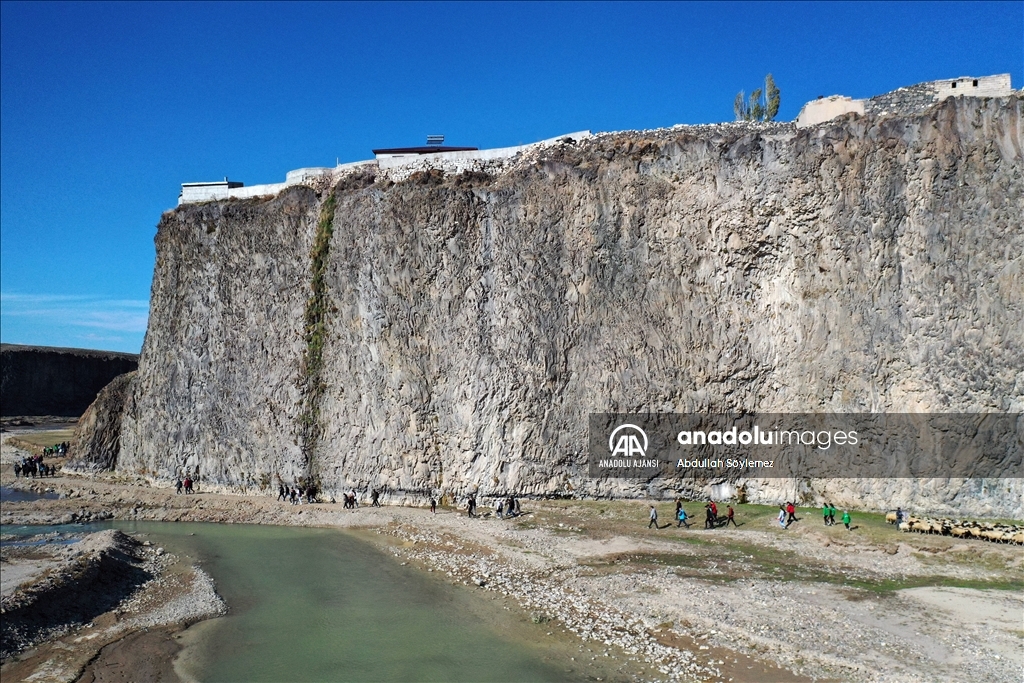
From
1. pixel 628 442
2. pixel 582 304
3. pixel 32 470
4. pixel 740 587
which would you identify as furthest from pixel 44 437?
pixel 740 587

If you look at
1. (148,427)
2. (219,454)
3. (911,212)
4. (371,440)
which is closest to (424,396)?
(371,440)

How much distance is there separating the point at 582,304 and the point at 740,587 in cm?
1626

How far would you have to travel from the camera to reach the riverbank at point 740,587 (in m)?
15.6

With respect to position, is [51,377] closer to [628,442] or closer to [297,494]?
[297,494]

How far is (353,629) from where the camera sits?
19172 mm

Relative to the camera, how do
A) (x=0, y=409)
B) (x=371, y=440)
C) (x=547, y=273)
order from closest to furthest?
(x=547, y=273) → (x=371, y=440) → (x=0, y=409)

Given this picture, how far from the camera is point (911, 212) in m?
26.8

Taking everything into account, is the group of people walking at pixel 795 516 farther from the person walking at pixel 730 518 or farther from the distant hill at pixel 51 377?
the distant hill at pixel 51 377

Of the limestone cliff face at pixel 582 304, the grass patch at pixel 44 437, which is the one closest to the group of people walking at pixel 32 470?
the limestone cliff face at pixel 582 304

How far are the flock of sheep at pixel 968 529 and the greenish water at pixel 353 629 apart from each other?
1411 centimetres

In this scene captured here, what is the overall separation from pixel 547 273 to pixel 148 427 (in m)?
28.0

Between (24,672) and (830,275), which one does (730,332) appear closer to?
(830,275)

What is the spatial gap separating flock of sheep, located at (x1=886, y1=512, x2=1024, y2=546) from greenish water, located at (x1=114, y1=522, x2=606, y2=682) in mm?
14106

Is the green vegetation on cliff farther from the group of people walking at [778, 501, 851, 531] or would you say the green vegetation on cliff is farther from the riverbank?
the group of people walking at [778, 501, 851, 531]
